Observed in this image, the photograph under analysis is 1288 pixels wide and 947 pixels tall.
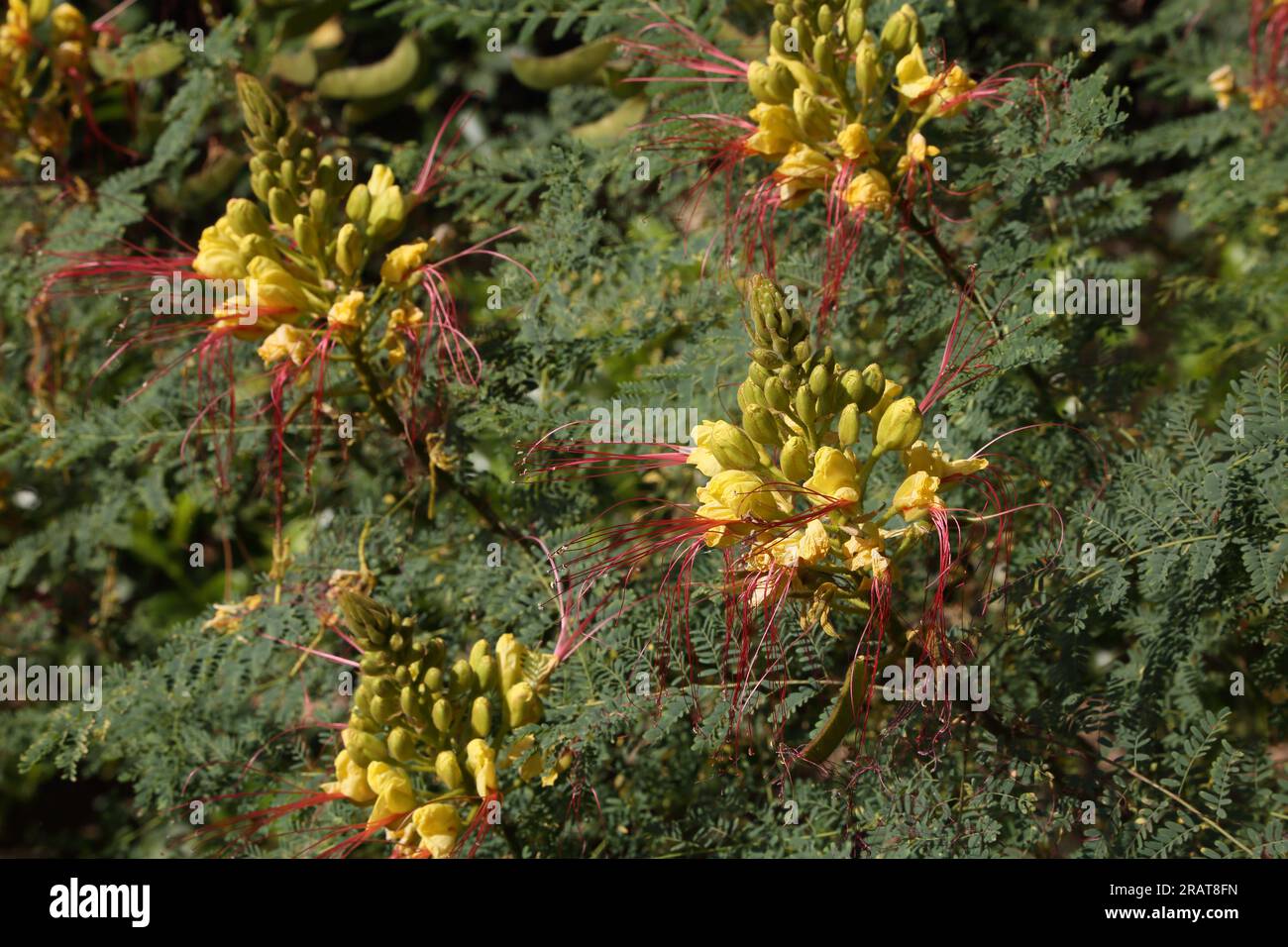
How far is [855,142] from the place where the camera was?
7.82 ft

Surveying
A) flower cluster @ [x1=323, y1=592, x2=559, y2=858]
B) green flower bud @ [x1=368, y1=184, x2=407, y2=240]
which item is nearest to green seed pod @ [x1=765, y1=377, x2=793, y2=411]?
flower cluster @ [x1=323, y1=592, x2=559, y2=858]

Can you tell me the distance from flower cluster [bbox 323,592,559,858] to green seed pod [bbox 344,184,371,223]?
92 centimetres

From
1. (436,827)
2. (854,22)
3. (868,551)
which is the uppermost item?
(854,22)

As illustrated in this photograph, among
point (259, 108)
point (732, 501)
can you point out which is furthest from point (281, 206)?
point (732, 501)

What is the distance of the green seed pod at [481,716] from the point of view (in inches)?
88.6

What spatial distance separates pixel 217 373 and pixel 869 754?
1.94 meters

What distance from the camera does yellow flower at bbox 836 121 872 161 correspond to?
2375mm

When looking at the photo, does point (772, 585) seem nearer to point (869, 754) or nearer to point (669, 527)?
point (669, 527)

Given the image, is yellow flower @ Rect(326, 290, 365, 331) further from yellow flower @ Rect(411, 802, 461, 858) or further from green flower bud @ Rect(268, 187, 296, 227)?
yellow flower @ Rect(411, 802, 461, 858)

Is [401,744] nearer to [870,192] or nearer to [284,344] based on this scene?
[284,344]

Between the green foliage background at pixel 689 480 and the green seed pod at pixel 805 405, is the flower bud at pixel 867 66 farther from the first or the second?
the green seed pod at pixel 805 405

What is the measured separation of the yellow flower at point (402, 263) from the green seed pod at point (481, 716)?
2.96ft

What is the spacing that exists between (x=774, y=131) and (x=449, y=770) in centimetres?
137

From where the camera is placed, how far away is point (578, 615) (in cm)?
250
